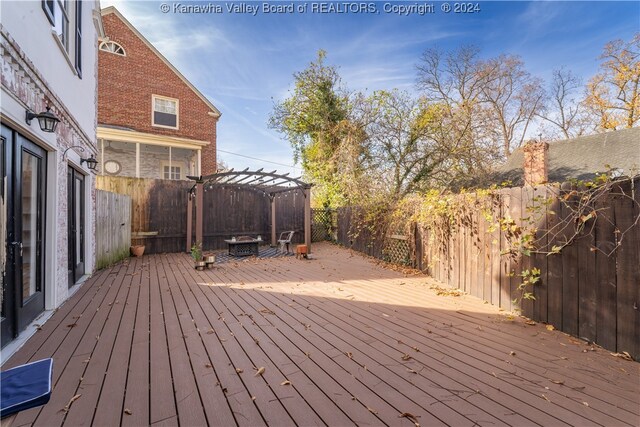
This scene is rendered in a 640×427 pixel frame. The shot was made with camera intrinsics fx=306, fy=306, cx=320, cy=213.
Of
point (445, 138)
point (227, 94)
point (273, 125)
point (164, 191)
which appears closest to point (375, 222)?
point (445, 138)

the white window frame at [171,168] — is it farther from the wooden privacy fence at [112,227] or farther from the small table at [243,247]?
the small table at [243,247]

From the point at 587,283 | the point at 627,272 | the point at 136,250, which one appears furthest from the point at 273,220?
the point at 627,272

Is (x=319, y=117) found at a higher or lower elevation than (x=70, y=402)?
higher

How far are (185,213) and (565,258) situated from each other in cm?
1000

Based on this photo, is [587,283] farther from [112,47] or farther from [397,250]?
[112,47]

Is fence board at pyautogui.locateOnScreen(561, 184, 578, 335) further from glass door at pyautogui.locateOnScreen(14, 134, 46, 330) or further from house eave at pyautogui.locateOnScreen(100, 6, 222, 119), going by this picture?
house eave at pyautogui.locateOnScreen(100, 6, 222, 119)

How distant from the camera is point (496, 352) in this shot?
9.36 ft

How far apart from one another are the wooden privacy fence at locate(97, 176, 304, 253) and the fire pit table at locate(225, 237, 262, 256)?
1.93 meters

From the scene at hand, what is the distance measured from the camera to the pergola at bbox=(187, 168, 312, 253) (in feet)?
29.2

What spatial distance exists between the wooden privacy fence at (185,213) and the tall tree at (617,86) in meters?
16.8

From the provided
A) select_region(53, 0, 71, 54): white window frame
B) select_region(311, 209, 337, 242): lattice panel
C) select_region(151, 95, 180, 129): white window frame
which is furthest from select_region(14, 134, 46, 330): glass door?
select_region(151, 95, 180, 129): white window frame

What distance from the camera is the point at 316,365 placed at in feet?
8.53

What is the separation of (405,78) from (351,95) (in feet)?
7.62

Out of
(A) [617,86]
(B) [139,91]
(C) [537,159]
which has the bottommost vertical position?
(C) [537,159]
